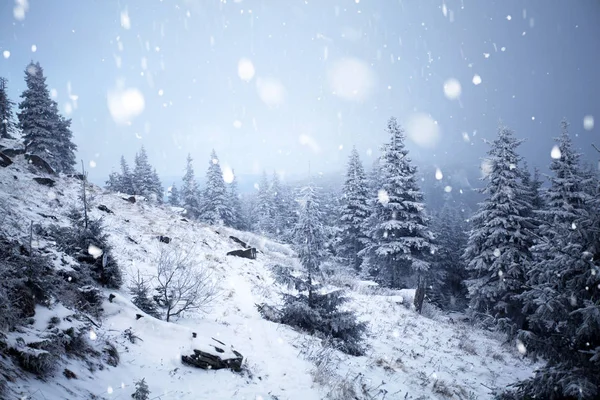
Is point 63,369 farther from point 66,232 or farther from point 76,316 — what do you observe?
point 66,232

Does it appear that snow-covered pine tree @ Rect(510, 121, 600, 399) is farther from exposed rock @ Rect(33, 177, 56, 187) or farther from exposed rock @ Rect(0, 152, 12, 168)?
exposed rock @ Rect(0, 152, 12, 168)

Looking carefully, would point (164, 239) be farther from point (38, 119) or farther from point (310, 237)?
point (38, 119)

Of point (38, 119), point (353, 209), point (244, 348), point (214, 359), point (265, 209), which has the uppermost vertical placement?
point (38, 119)

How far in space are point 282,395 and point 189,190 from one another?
147 ft

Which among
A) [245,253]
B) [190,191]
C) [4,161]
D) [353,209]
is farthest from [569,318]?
[190,191]

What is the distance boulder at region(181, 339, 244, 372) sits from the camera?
6160mm

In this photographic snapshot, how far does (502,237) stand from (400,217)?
593cm

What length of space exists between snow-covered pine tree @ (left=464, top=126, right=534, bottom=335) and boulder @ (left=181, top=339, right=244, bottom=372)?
15.1m

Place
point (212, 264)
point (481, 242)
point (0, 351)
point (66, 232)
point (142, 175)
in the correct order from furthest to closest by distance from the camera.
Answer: point (142, 175) → point (481, 242) → point (212, 264) → point (66, 232) → point (0, 351)

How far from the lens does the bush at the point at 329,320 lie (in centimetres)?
933

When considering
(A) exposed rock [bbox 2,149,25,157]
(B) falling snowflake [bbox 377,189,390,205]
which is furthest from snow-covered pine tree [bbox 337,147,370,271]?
(A) exposed rock [bbox 2,149,25,157]

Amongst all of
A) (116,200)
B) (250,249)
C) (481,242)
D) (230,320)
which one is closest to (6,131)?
(116,200)

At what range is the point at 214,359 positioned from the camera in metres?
6.28

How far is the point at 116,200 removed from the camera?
22859mm
